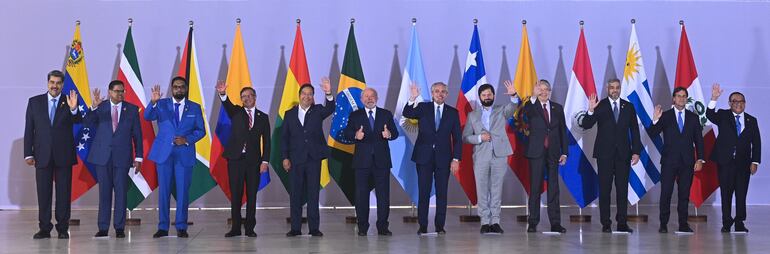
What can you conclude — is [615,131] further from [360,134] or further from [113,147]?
[113,147]

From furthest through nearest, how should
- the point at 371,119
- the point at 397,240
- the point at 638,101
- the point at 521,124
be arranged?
the point at 638,101
the point at 521,124
the point at 371,119
the point at 397,240

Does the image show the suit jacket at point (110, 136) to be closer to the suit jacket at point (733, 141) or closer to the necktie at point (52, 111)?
the necktie at point (52, 111)

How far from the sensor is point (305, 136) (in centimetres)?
789

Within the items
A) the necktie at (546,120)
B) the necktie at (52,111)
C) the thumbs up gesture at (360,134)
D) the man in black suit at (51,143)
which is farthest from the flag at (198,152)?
the necktie at (546,120)

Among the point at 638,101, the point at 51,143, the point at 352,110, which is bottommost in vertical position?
the point at 51,143

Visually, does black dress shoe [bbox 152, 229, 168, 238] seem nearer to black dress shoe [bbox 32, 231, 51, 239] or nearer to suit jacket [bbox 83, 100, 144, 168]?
suit jacket [bbox 83, 100, 144, 168]

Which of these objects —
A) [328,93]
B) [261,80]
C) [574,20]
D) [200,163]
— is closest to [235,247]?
[328,93]

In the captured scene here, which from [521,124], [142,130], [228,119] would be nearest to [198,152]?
[228,119]

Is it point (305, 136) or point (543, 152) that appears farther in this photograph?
point (543, 152)

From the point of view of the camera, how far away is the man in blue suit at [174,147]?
7.79m

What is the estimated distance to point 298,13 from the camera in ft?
36.6

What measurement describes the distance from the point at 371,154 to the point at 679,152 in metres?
2.67

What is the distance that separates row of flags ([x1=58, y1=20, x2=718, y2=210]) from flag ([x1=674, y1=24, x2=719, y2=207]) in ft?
0.03

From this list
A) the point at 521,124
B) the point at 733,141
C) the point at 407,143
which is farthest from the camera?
the point at 407,143
